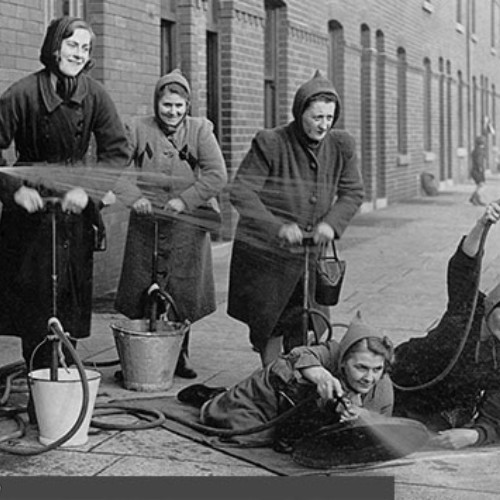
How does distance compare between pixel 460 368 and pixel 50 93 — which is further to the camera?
pixel 50 93

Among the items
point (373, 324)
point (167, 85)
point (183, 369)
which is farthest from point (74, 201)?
point (373, 324)

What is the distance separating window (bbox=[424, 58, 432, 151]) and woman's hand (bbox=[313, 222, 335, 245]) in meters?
0.81

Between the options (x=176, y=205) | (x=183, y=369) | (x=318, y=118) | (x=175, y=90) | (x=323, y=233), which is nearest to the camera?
(x=318, y=118)

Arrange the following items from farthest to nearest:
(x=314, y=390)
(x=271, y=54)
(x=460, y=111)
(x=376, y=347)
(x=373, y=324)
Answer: (x=271, y=54)
(x=373, y=324)
(x=460, y=111)
(x=314, y=390)
(x=376, y=347)

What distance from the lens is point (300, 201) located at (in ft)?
13.5

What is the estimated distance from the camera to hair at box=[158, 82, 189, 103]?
4277 mm

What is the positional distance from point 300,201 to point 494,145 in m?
0.95

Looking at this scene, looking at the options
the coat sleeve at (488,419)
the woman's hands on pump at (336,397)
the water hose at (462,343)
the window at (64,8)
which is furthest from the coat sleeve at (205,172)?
the window at (64,8)

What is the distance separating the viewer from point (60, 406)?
375 cm

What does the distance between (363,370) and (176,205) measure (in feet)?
4.27

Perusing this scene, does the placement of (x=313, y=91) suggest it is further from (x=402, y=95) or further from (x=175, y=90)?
(x=402, y=95)

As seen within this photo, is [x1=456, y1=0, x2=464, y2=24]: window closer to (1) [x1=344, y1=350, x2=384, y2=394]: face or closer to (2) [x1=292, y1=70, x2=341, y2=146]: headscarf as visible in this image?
(2) [x1=292, y1=70, x2=341, y2=146]: headscarf

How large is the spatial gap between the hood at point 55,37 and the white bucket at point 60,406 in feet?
2.98

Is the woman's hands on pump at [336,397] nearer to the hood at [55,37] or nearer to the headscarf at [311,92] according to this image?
the headscarf at [311,92]
